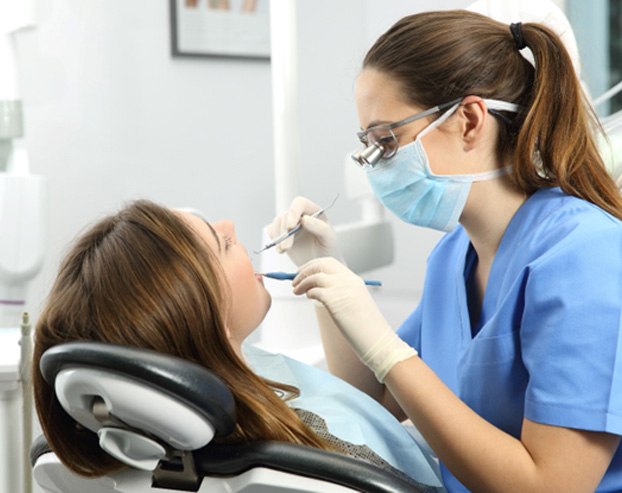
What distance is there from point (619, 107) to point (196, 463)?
7.47ft

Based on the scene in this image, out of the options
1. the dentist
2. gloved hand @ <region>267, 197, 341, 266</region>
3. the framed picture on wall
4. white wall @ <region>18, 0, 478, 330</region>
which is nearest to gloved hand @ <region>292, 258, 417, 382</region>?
the dentist

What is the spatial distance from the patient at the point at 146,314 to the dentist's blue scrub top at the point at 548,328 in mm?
249

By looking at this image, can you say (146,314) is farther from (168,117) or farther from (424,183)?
(168,117)

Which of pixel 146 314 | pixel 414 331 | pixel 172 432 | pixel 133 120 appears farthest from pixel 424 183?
pixel 133 120

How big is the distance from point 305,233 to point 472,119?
42cm

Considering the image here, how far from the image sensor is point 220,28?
10.1 feet

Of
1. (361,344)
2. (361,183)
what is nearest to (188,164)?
(361,183)

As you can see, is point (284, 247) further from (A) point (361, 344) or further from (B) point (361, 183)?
(B) point (361, 183)

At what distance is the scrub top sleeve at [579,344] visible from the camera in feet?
3.82

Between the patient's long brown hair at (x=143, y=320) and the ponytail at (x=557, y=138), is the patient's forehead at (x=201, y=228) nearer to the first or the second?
the patient's long brown hair at (x=143, y=320)

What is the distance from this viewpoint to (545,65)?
1.34 m

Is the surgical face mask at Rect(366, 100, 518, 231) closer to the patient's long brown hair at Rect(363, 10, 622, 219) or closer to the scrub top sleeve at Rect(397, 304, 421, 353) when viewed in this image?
the patient's long brown hair at Rect(363, 10, 622, 219)

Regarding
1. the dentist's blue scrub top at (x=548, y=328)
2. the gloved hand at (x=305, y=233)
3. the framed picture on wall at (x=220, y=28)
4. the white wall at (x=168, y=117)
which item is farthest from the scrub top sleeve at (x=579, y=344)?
the framed picture on wall at (x=220, y=28)

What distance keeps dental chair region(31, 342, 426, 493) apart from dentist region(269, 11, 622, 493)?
0.24 metres
